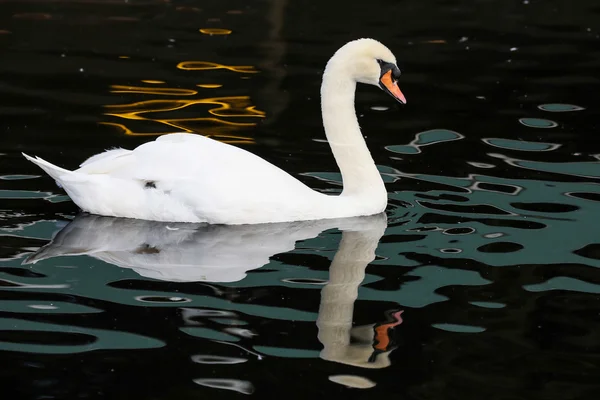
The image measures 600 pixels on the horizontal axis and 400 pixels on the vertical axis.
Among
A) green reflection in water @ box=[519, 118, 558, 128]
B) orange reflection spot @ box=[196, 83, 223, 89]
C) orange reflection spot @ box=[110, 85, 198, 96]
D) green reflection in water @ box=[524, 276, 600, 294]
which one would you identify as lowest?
green reflection in water @ box=[524, 276, 600, 294]

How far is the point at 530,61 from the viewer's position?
1435 cm

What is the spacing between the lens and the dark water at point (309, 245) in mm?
5840

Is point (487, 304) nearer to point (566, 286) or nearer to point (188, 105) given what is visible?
point (566, 286)

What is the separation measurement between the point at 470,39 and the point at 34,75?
5.73 metres

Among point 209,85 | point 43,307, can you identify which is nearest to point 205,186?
point 43,307

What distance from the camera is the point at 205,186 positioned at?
799cm

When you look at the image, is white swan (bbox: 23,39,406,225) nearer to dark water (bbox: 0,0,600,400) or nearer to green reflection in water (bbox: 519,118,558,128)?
dark water (bbox: 0,0,600,400)

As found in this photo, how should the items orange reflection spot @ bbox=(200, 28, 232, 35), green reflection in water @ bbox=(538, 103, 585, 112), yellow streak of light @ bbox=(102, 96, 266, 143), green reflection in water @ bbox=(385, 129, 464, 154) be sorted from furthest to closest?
orange reflection spot @ bbox=(200, 28, 232, 35) → green reflection in water @ bbox=(538, 103, 585, 112) → yellow streak of light @ bbox=(102, 96, 266, 143) → green reflection in water @ bbox=(385, 129, 464, 154)

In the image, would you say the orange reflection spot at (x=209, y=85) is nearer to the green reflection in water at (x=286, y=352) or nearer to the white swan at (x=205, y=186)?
the white swan at (x=205, y=186)

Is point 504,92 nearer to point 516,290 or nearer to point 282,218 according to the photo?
point 282,218

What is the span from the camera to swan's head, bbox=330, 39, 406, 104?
8484mm

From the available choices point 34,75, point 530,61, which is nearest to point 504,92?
point 530,61

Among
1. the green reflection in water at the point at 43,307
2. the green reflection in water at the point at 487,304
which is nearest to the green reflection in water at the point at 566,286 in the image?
the green reflection in water at the point at 487,304

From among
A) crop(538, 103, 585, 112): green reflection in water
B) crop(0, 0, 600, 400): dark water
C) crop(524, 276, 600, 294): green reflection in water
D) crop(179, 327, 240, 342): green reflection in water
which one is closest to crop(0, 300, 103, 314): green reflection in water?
crop(0, 0, 600, 400): dark water
